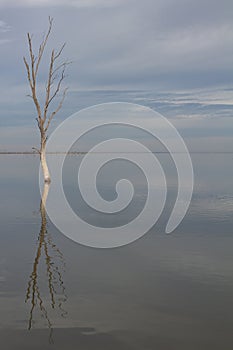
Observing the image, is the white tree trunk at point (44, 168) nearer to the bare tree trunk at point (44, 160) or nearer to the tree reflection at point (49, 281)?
the bare tree trunk at point (44, 160)

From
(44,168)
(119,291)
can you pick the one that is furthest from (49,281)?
(44,168)

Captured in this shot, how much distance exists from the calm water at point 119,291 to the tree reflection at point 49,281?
2 centimetres

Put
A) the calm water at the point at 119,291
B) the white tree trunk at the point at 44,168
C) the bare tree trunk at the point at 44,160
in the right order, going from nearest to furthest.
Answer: the calm water at the point at 119,291 → the white tree trunk at the point at 44,168 → the bare tree trunk at the point at 44,160

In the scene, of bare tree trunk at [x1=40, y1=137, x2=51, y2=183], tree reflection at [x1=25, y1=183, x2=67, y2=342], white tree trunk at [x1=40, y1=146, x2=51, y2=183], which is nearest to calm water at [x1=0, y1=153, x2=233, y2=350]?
tree reflection at [x1=25, y1=183, x2=67, y2=342]

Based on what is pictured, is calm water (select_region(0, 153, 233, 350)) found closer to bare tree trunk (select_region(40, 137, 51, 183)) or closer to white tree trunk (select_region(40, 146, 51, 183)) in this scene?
white tree trunk (select_region(40, 146, 51, 183))

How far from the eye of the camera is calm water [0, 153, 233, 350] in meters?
7.10

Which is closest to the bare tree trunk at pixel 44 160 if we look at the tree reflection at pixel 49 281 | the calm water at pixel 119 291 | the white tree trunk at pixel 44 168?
the white tree trunk at pixel 44 168

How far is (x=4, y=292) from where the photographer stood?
9.28 meters

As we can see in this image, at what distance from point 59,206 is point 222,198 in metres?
9.73

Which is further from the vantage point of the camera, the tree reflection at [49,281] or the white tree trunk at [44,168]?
the white tree trunk at [44,168]

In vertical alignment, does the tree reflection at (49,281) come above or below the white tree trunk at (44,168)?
below

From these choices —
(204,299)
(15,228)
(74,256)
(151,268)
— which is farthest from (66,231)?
(204,299)

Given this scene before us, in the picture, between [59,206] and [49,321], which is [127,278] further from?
[59,206]

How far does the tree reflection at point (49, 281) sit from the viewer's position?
836 centimetres
